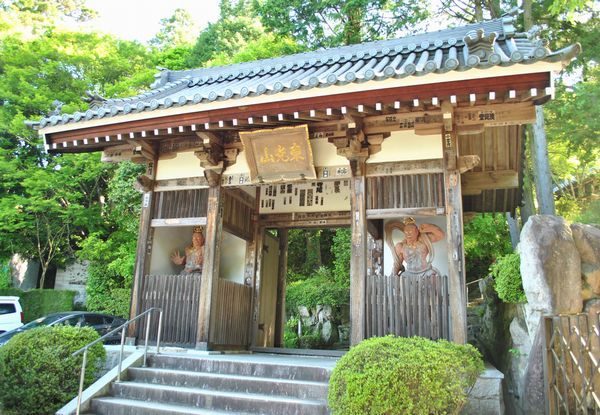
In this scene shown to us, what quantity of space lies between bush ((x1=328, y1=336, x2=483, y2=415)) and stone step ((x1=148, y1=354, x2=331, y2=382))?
3.67 feet

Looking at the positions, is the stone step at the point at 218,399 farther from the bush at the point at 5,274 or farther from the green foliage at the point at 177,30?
the green foliage at the point at 177,30

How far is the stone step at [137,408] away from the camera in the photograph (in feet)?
17.2

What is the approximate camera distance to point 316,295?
15453 millimetres

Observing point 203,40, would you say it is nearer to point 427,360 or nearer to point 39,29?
point 39,29

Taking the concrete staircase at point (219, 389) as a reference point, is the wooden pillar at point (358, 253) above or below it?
above

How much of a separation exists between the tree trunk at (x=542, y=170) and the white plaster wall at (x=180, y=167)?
930 cm

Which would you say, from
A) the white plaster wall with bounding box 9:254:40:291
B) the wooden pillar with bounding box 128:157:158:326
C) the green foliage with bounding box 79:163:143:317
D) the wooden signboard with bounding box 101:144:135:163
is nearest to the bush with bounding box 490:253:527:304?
the wooden pillar with bounding box 128:157:158:326

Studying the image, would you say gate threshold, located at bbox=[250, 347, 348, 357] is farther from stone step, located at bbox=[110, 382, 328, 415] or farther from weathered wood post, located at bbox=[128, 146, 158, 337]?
stone step, located at bbox=[110, 382, 328, 415]

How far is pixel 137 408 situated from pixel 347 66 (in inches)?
247

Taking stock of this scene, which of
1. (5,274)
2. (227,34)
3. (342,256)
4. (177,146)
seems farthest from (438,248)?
(227,34)

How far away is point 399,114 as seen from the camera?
22.3 feet

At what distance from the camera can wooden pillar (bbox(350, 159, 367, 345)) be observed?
6.42 meters

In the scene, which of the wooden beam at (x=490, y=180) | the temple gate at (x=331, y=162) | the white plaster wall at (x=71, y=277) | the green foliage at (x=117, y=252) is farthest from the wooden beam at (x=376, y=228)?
the white plaster wall at (x=71, y=277)

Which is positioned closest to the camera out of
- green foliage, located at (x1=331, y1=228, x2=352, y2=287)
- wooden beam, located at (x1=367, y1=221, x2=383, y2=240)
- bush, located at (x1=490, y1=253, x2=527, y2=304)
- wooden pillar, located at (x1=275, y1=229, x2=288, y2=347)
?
bush, located at (x1=490, y1=253, x2=527, y2=304)
